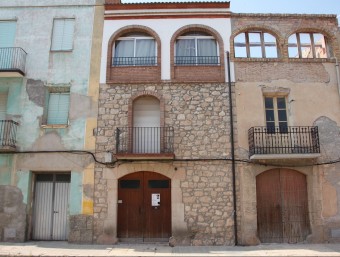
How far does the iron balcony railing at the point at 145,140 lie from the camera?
466 inches

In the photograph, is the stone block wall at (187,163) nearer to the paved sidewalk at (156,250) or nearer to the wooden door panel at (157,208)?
the wooden door panel at (157,208)

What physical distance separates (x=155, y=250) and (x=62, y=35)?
8706mm

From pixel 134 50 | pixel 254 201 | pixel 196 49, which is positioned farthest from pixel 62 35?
pixel 254 201

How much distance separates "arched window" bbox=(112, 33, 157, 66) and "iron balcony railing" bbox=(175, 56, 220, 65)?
3.13 feet

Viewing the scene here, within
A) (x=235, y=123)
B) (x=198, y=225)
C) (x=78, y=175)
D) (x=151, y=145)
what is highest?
(x=235, y=123)

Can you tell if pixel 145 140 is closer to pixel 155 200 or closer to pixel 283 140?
pixel 155 200

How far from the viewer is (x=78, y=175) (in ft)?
38.6

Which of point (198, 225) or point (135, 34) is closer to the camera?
point (198, 225)

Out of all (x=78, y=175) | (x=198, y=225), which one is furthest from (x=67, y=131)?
(x=198, y=225)

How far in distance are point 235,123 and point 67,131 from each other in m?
6.06

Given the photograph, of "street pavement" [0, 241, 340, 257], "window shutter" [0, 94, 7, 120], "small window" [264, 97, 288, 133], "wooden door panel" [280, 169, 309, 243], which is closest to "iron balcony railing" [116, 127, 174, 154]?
"street pavement" [0, 241, 340, 257]

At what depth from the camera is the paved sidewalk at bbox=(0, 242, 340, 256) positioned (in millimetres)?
9656

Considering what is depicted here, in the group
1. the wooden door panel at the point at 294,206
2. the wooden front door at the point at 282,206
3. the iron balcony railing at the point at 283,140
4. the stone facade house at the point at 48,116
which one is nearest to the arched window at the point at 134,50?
Answer: the stone facade house at the point at 48,116

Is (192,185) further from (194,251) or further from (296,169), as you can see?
(296,169)
